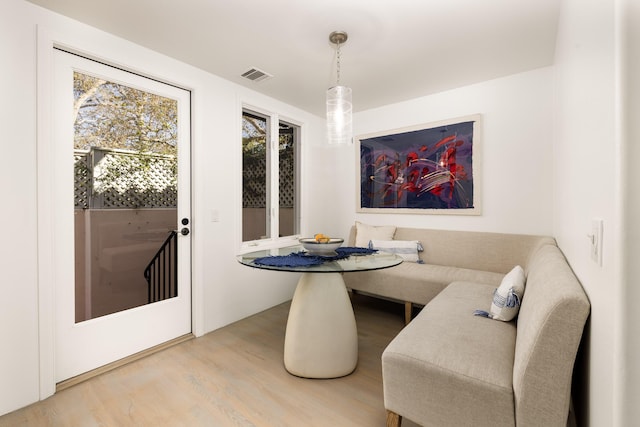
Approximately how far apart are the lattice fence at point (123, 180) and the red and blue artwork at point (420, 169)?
2.37 meters

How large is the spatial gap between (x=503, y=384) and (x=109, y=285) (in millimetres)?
2594

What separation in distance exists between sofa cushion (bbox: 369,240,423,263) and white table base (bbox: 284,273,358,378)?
130 centimetres

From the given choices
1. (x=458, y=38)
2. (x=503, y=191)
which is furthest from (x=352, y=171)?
(x=458, y=38)

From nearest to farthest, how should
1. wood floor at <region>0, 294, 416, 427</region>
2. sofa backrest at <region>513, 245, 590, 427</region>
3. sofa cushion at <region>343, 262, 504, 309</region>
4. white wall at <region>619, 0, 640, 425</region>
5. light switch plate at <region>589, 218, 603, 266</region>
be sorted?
white wall at <region>619, 0, 640, 425</region>, light switch plate at <region>589, 218, 603, 266</region>, sofa backrest at <region>513, 245, 590, 427</region>, wood floor at <region>0, 294, 416, 427</region>, sofa cushion at <region>343, 262, 504, 309</region>

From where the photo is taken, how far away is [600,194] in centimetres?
87

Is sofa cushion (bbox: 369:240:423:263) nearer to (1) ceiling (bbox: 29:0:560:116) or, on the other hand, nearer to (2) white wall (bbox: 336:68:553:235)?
(2) white wall (bbox: 336:68:553:235)

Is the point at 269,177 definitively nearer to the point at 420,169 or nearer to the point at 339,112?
the point at 339,112

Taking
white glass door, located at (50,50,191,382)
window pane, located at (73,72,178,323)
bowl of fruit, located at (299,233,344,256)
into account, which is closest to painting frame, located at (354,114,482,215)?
bowl of fruit, located at (299,233,344,256)

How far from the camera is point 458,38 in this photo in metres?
2.26

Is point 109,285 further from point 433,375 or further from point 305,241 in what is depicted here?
point 433,375

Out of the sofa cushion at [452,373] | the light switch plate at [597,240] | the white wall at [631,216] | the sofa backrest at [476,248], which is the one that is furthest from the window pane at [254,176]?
the white wall at [631,216]

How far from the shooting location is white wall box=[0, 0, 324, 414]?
1.73 meters

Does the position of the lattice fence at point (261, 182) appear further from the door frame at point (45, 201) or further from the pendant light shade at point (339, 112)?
the door frame at point (45, 201)

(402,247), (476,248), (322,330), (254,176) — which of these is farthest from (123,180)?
(476,248)
